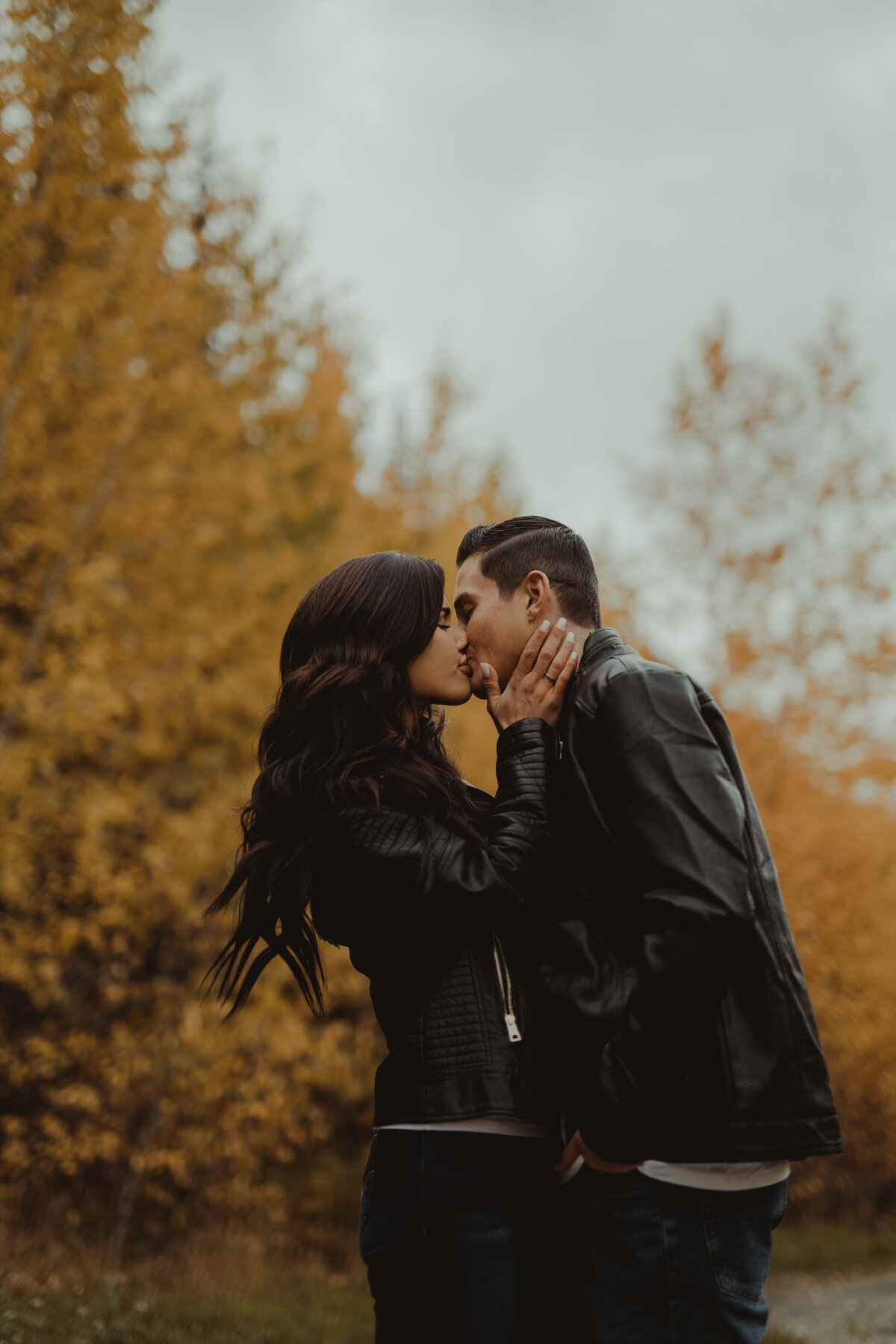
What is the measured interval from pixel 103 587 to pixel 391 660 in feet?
14.8

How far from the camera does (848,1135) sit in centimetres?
917

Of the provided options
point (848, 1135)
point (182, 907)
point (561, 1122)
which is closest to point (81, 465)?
point (182, 907)

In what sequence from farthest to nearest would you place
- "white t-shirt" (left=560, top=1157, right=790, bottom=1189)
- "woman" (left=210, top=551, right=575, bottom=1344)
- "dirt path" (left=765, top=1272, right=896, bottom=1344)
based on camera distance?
1. "dirt path" (left=765, top=1272, right=896, bottom=1344)
2. "woman" (left=210, top=551, right=575, bottom=1344)
3. "white t-shirt" (left=560, top=1157, right=790, bottom=1189)

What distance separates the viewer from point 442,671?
235cm

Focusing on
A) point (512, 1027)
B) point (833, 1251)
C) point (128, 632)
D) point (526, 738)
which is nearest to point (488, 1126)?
point (512, 1027)

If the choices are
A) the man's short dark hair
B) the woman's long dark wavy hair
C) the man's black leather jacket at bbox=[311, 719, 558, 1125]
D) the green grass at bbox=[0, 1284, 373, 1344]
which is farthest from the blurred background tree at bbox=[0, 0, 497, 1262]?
the man's black leather jacket at bbox=[311, 719, 558, 1125]

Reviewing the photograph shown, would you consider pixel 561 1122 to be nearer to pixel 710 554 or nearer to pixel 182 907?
pixel 182 907

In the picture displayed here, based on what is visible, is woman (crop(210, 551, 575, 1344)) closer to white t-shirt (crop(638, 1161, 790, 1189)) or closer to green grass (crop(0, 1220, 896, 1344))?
white t-shirt (crop(638, 1161, 790, 1189))

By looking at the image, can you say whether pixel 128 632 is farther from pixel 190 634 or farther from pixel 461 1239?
pixel 461 1239

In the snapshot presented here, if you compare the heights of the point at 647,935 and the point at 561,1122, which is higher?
the point at 647,935

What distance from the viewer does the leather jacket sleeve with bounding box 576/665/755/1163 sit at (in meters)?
1.58

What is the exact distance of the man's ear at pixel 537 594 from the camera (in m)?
2.27

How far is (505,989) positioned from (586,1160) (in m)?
0.32

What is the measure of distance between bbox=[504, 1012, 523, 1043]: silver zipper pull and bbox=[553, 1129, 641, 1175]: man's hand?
190mm
